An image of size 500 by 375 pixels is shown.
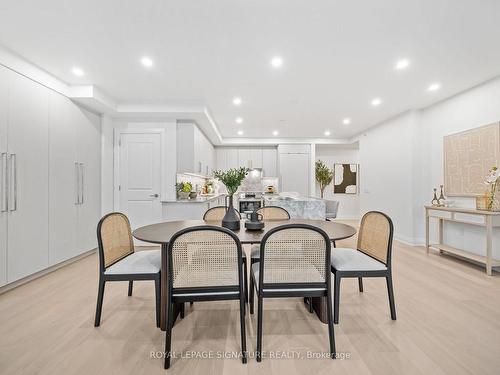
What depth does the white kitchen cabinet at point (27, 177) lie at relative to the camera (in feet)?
9.05

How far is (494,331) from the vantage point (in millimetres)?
1940

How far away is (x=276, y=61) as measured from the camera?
288 cm

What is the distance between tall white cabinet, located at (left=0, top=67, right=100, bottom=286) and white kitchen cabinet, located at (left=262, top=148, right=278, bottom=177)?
4.65 metres

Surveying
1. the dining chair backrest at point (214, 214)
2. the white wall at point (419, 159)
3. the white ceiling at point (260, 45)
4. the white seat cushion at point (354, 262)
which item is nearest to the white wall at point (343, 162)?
the white wall at point (419, 159)

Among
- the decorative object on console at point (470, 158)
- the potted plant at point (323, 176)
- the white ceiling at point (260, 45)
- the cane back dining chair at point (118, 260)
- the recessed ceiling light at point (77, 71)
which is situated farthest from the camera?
the potted plant at point (323, 176)

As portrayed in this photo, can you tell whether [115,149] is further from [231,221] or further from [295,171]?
[295,171]

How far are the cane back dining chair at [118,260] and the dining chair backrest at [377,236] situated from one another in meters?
1.81

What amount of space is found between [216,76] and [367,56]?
1.82 m

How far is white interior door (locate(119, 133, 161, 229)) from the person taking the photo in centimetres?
452

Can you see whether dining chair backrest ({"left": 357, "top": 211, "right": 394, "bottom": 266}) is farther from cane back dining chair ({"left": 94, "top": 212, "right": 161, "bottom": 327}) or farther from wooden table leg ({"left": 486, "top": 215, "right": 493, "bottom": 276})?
wooden table leg ({"left": 486, "top": 215, "right": 493, "bottom": 276})

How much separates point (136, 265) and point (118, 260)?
0.84 feet

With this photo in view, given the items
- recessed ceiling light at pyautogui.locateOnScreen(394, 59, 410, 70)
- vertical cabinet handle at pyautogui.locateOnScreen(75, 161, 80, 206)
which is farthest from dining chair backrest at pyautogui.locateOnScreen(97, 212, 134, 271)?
recessed ceiling light at pyautogui.locateOnScreen(394, 59, 410, 70)

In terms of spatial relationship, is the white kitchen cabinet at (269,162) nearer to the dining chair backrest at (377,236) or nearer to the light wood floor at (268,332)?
the light wood floor at (268,332)

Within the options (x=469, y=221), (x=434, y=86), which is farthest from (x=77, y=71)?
(x=469, y=221)
